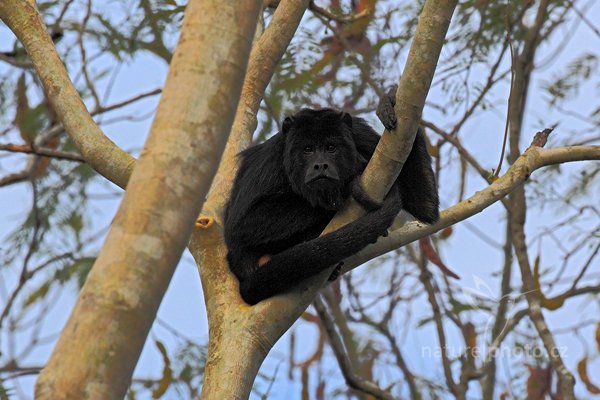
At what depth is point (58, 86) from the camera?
4457 millimetres

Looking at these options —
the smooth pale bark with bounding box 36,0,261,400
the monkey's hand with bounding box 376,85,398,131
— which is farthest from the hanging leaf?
the smooth pale bark with bounding box 36,0,261,400

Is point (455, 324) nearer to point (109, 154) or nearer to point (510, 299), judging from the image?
point (510, 299)

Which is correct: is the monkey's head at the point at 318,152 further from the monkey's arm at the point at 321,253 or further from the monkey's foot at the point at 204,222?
the monkey's foot at the point at 204,222

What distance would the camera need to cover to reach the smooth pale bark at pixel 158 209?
6.77 ft

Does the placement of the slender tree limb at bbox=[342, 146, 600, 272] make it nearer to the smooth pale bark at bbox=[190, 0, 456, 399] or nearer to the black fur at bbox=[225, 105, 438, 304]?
the black fur at bbox=[225, 105, 438, 304]

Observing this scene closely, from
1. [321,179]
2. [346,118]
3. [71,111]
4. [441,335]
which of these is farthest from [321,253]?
[441,335]

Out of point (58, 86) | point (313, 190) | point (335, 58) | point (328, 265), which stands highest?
point (335, 58)

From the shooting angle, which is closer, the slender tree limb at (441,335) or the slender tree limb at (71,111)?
the slender tree limb at (71,111)

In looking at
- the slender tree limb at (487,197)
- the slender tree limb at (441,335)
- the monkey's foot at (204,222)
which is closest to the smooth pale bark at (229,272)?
the monkey's foot at (204,222)

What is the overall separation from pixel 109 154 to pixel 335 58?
3316 millimetres

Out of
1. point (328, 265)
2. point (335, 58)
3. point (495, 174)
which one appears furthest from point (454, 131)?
point (328, 265)

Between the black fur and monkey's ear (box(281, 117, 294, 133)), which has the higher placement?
monkey's ear (box(281, 117, 294, 133))

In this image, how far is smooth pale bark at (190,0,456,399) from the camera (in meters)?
3.33

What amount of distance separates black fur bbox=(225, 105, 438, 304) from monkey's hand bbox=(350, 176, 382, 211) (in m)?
0.12
